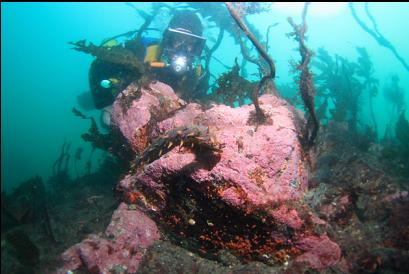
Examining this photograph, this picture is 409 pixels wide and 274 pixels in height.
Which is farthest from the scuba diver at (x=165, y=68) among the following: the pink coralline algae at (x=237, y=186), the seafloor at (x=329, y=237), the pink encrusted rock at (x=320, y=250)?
the pink encrusted rock at (x=320, y=250)

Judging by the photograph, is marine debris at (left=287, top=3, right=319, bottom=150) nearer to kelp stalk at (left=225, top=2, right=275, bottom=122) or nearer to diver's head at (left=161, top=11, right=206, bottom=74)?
kelp stalk at (left=225, top=2, right=275, bottom=122)

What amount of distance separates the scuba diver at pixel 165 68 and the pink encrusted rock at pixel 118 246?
3322mm

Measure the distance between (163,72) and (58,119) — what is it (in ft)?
348

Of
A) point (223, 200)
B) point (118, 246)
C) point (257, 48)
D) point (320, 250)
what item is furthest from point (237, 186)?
point (118, 246)

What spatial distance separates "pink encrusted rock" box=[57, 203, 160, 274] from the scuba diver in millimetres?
3322

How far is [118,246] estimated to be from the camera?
3.74 m

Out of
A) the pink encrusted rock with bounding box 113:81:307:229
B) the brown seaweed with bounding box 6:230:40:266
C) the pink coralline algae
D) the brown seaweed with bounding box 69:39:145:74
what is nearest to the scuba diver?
the brown seaweed with bounding box 69:39:145:74

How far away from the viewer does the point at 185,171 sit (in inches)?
133

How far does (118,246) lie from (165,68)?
183 inches

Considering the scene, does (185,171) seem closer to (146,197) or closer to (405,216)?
(146,197)

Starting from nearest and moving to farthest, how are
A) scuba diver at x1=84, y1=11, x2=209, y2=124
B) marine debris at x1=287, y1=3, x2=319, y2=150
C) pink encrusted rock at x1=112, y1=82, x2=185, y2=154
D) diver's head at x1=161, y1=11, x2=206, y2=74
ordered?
marine debris at x1=287, y1=3, x2=319, y2=150, pink encrusted rock at x1=112, y1=82, x2=185, y2=154, scuba diver at x1=84, y1=11, x2=209, y2=124, diver's head at x1=161, y1=11, x2=206, y2=74

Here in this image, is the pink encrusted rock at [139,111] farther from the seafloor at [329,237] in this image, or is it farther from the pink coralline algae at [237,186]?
the seafloor at [329,237]

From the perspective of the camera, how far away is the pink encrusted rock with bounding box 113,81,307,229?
3.16m

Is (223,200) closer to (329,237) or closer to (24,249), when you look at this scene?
(329,237)
